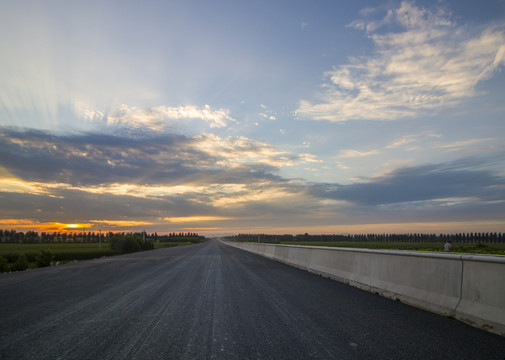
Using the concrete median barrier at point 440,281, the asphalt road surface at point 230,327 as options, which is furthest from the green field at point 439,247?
the asphalt road surface at point 230,327

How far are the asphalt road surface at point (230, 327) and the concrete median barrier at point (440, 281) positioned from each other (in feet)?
0.93

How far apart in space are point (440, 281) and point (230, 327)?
425cm

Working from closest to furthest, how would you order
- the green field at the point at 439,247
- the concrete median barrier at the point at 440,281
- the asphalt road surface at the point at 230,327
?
1. the asphalt road surface at the point at 230,327
2. the concrete median barrier at the point at 440,281
3. the green field at the point at 439,247

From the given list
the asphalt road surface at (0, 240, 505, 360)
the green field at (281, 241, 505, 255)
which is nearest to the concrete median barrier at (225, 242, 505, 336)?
the asphalt road surface at (0, 240, 505, 360)

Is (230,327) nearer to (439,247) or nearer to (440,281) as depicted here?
(440,281)

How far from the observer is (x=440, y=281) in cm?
689

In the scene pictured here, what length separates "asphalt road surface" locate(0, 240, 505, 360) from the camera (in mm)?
4367

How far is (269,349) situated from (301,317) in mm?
2045

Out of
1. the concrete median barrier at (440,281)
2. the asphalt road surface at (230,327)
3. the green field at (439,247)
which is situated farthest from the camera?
the green field at (439,247)

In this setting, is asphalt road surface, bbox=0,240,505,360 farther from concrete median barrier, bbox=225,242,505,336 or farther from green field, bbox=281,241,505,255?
green field, bbox=281,241,505,255

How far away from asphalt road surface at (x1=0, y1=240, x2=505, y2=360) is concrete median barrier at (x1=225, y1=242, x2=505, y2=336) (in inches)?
11.2

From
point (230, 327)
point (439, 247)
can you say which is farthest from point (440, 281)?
point (439, 247)

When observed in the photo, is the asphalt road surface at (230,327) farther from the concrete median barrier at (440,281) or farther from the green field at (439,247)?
the green field at (439,247)

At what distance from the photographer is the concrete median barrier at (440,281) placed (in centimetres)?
555
